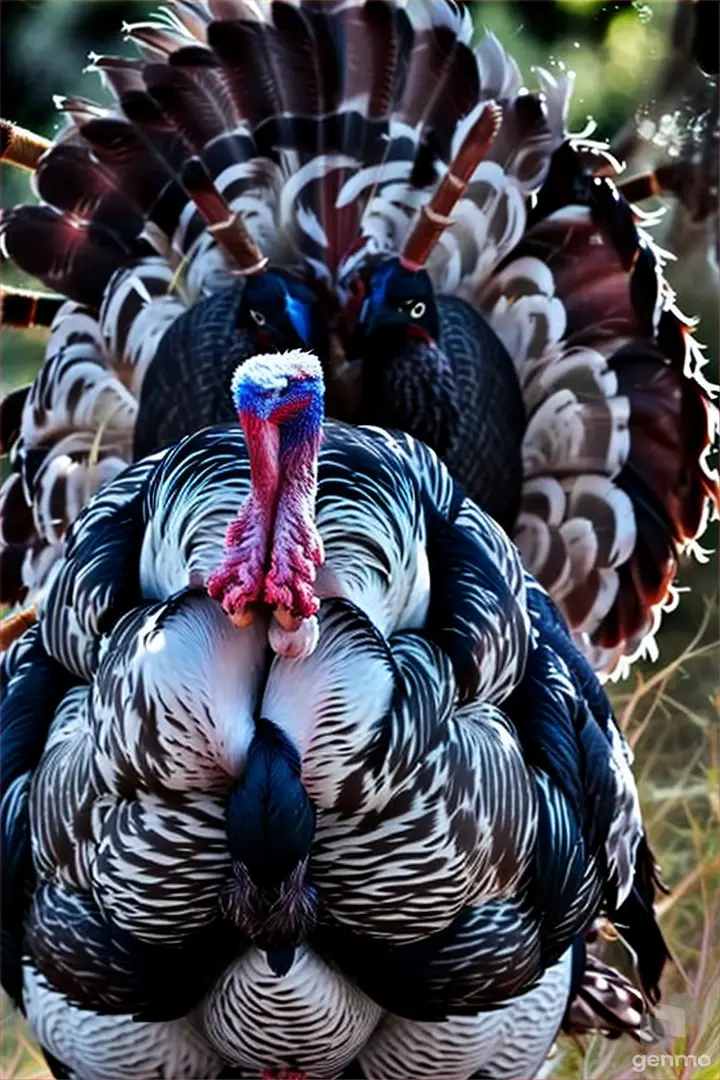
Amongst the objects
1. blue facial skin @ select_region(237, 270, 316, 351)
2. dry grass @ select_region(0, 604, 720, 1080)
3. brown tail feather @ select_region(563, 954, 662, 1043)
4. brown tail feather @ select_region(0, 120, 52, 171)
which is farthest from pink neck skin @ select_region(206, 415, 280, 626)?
dry grass @ select_region(0, 604, 720, 1080)

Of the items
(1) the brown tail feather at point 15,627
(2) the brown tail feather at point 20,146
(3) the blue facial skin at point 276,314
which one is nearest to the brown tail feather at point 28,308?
(2) the brown tail feather at point 20,146

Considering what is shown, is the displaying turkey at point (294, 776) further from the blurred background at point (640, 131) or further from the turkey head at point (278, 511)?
the blurred background at point (640, 131)

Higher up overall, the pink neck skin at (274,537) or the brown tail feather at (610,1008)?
the pink neck skin at (274,537)

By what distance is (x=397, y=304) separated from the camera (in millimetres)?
2887

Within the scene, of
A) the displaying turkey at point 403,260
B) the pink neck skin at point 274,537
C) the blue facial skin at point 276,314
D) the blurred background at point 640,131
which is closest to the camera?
the pink neck skin at point 274,537

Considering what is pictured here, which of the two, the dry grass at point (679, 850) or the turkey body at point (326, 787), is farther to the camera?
the dry grass at point (679, 850)

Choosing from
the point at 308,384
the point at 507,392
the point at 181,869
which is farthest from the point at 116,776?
the point at 507,392

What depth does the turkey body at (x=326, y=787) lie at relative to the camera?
2.23 metres

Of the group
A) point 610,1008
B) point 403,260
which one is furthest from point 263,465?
point 610,1008

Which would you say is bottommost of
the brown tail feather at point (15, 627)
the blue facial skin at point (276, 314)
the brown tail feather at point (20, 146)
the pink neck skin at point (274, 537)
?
the brown tail feather at point (15, 627)

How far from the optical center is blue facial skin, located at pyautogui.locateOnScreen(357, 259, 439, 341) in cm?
287

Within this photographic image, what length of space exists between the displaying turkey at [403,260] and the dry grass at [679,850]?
15.0 inches

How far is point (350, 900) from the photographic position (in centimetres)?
227

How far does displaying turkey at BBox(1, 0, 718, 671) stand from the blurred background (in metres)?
0.13
